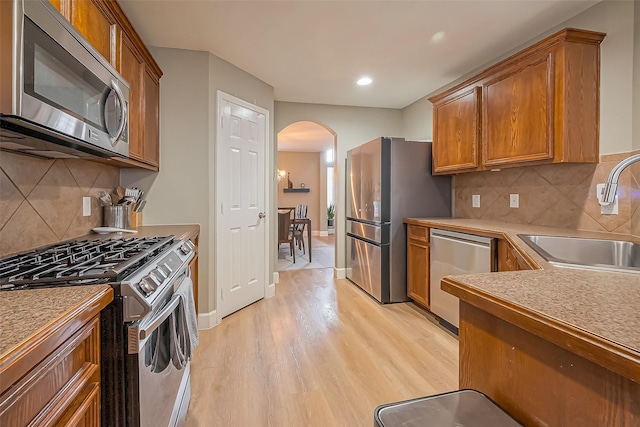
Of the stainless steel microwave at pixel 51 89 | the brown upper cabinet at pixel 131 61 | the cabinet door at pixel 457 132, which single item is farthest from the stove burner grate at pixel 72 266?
the cabinet door at pixel 457 132

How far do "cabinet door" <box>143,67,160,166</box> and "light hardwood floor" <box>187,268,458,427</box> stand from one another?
1494mm

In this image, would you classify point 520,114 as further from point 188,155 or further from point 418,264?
point 188,155

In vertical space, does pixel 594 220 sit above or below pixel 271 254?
above

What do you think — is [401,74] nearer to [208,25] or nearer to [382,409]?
[208,25]

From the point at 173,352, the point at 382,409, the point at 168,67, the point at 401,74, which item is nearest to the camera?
the point at 382,409

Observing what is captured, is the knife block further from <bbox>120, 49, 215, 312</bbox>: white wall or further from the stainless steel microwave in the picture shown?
the stainless steel microwave

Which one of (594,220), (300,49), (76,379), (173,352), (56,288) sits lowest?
(173,352)

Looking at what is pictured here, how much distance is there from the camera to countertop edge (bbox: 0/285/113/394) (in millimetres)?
524

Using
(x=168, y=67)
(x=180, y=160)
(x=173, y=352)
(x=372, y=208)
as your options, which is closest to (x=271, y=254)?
(x=372, y=208)

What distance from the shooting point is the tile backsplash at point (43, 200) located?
1.40 meters

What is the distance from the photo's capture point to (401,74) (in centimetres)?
339

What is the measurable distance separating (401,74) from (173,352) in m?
3.22

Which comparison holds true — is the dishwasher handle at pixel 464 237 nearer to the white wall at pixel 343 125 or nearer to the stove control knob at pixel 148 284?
the white wall at pixel 343 125

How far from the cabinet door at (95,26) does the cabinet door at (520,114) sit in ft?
8.63
